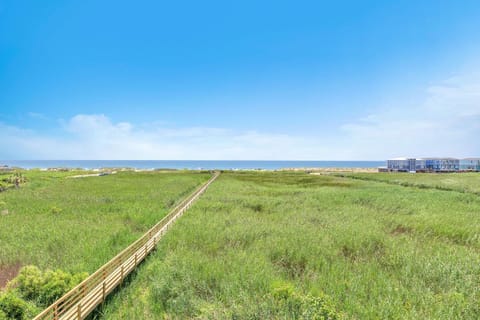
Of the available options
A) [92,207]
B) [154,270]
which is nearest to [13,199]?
[92,207]

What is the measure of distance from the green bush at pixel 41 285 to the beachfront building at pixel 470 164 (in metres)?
123

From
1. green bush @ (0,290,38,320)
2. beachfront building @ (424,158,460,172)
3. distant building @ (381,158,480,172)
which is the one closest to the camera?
green bush @ (0,290,38,320)

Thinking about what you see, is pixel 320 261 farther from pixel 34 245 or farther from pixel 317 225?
pixel 34 245

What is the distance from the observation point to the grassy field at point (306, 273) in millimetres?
5656

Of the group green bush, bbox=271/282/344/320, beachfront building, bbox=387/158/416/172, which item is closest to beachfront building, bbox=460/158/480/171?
beachfront building, bbox=387/158/416/172

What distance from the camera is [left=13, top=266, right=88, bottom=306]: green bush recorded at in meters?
6.49

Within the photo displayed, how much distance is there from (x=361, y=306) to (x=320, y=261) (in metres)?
2.81

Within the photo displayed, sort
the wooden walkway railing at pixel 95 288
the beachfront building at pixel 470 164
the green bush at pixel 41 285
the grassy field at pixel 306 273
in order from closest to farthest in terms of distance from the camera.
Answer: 1. the wooden walkway railing at pixel 95 288
2. the grassy field at pixel 306 273
3. the green bush at pixel 41 285
4. the beachfront building at pixel 470 164

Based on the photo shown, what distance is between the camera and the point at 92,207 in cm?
1894

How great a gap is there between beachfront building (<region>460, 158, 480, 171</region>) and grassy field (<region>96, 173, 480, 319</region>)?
103535mm

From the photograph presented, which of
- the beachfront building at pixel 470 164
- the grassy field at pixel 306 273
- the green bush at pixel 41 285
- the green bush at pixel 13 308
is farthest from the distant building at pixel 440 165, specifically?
the green bush at pixel 13 308

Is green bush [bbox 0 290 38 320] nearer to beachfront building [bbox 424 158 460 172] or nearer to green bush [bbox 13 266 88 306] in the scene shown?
green bush [bbox 13 266 88 306]

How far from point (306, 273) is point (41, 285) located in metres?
8.53

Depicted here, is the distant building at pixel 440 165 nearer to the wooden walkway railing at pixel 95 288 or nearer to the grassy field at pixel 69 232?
the grassy field at pixel 69 232
